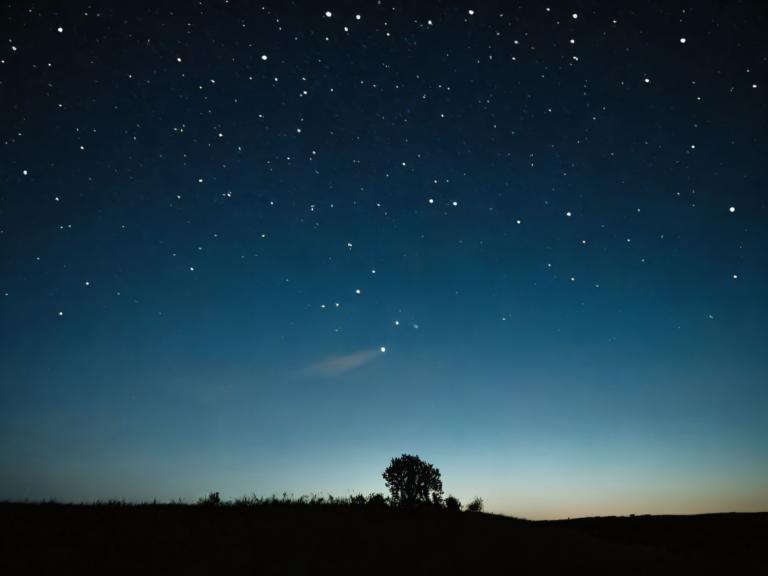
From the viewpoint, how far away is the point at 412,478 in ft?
115

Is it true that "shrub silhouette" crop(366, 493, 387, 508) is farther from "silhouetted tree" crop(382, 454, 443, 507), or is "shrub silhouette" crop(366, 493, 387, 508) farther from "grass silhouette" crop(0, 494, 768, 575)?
"silhouetted tree" crop(382, 454, 443, 507)

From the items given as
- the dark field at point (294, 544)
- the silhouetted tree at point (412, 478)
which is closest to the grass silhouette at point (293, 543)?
the dark field at point (294, 544)

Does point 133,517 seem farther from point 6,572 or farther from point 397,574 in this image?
point 397,574

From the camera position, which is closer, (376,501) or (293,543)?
(293,543)

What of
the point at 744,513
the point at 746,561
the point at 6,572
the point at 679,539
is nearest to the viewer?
the point at 6,572

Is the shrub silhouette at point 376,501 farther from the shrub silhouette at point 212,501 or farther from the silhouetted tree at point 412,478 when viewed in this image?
the silhouetted tree at point 412,478

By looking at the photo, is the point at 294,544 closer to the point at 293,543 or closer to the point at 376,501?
the point at 293,543

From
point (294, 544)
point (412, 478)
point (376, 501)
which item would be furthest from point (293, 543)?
point (412, 478)

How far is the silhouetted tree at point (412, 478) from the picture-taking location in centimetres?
3453

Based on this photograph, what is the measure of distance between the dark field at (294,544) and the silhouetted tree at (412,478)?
539 inches

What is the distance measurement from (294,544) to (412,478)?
23.5m

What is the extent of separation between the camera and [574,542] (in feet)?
63.8

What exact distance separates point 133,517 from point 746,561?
2542cm

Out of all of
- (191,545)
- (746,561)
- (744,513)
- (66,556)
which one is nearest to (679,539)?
(746,561)
